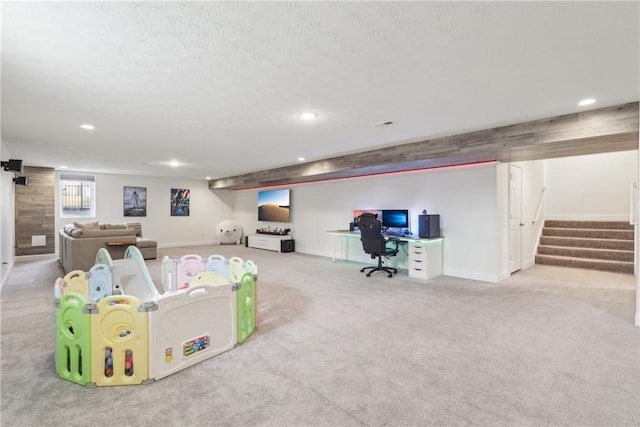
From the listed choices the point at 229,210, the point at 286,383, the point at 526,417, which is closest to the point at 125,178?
the point at 229,210

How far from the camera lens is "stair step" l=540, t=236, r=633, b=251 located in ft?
20.7

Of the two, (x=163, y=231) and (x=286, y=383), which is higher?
(x=163, y=231)

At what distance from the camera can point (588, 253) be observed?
20.9 ft

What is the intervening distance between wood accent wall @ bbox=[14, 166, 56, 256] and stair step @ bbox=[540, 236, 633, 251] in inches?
470

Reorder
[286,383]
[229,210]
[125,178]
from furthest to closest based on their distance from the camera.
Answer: [229,210]
[125,178]
[286,383]

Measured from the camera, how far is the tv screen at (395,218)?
241 inches

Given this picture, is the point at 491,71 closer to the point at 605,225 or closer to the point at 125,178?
the point at 605,225

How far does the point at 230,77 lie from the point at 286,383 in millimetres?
2362

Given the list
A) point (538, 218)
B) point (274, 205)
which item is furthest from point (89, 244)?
point (538, 218)

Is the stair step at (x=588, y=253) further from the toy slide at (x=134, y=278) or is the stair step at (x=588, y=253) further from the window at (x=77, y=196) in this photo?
the window at (x=77, y=196)

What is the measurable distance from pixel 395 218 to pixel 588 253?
13.2 ft

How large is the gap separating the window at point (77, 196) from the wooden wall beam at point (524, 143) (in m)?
7.08

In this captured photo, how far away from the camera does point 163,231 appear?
995 cm

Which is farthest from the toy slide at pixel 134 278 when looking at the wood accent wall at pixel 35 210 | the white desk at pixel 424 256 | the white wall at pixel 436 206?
the wood accent wall at pixel 35 210
